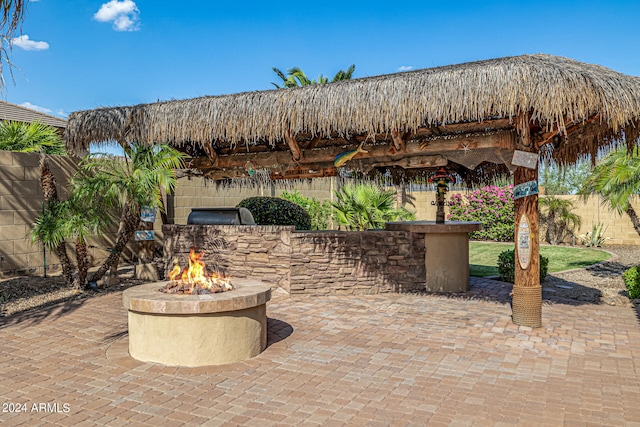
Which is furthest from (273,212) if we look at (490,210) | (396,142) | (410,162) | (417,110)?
(490,210)

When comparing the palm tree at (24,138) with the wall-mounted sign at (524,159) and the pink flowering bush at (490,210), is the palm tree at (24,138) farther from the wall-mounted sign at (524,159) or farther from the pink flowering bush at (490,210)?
the pink flowering bush at (490,210)

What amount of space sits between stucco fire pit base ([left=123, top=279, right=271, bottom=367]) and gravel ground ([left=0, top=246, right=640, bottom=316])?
10.6ft

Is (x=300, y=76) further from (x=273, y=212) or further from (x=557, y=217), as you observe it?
(x=273, y=212)

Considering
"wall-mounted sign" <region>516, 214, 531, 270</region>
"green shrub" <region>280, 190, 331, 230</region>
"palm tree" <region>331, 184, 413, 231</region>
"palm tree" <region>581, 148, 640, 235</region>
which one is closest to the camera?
"wall-mounted sign" <region>516, 214, 531, 270</region>

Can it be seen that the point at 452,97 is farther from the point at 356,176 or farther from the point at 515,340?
the point at 356,176

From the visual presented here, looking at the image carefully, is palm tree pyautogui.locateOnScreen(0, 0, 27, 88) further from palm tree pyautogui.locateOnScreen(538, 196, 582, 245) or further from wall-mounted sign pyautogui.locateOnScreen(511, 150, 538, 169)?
palm tree pyautogui.locateOnScreen(538, 196, 582, 245)

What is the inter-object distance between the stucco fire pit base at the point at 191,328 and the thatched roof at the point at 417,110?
10.3 ft

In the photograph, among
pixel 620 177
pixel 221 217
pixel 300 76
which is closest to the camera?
pixel 620 177

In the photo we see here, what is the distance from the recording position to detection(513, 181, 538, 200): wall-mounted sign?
6.17 meters

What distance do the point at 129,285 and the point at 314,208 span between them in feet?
26.8

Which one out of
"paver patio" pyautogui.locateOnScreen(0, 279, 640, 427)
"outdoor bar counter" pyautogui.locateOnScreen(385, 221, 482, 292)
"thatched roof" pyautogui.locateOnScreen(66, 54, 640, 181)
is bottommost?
"paver patio" pyautogui.locateOnScreen(0, 279, 640, 427)

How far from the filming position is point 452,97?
608cm

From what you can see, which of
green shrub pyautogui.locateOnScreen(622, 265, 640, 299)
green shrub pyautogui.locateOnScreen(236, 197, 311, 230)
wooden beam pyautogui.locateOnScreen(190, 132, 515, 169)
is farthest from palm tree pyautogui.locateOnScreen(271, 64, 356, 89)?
green shrub pyautogui.locateOnScreen(622, 265, 640, 299)

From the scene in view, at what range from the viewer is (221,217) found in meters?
9.35
